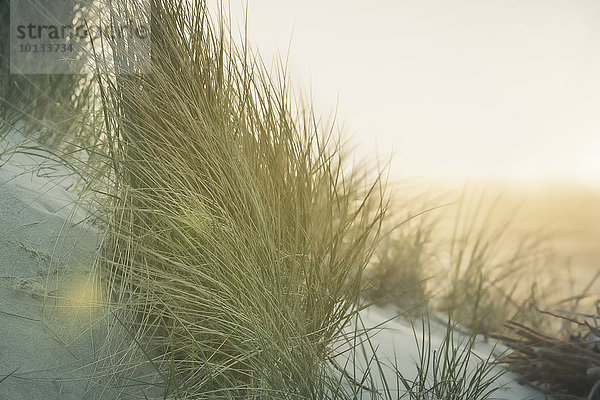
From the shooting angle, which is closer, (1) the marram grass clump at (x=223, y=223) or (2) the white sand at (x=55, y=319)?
(1) the marram grass clump at (x=223, y=223)

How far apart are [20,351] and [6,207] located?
350 mm

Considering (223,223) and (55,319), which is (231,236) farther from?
(55,319)

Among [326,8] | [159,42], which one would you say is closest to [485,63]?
[326,8]

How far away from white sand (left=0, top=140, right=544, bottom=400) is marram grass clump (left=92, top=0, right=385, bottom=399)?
100 millimetres

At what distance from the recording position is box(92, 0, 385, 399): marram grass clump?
4.24 feet

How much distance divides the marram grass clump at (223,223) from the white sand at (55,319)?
0.33ft

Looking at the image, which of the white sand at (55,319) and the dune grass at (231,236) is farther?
the white sand at (55,319)

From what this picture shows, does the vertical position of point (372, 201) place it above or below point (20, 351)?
above

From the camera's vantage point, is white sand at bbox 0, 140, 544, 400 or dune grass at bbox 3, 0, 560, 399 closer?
dune grass at bbox 3, 0, 560, 399

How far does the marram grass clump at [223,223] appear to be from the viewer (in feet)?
4.24

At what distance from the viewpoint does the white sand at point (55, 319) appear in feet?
4.67

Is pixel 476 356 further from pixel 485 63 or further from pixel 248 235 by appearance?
pixel 485 63

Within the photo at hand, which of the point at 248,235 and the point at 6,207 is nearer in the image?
the point at 248,235

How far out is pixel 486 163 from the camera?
1.51m
